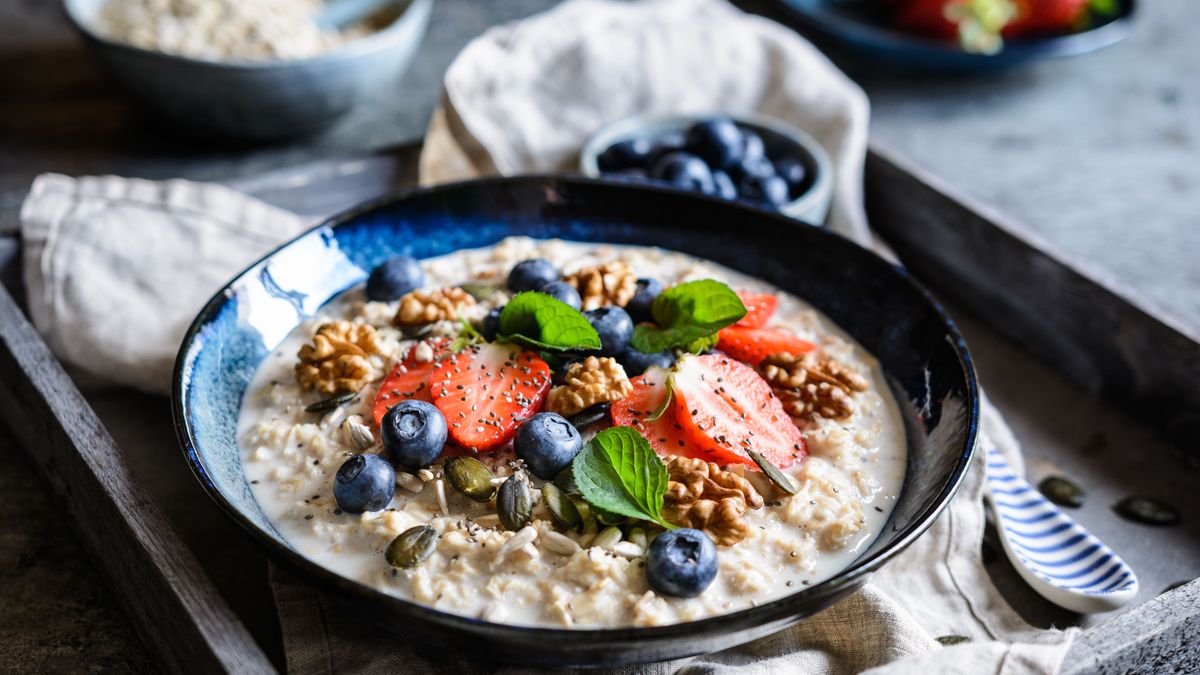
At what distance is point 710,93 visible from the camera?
2.94 m

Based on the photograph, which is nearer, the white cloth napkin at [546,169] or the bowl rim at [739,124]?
the white cloth napkin at [546,169]

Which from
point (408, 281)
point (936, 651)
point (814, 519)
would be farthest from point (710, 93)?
point (936, 651)

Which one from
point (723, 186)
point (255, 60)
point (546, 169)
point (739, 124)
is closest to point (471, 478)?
point (723, 186)

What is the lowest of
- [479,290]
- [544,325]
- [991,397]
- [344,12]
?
[991,397]

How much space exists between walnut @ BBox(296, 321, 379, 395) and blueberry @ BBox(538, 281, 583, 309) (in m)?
0.31

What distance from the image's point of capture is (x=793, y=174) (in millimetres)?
2607

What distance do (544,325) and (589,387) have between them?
0.15 meters

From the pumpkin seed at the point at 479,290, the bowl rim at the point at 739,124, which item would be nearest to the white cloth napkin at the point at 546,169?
the bowl rim at the point at 739,124

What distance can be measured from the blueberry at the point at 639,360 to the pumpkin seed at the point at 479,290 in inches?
12.8

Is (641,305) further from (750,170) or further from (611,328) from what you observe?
(750,170)

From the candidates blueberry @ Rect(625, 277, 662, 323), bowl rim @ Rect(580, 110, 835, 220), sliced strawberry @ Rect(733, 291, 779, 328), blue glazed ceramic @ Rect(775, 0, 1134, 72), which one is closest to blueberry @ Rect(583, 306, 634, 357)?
blueberry @ Rect(625, 277, 662, 323)

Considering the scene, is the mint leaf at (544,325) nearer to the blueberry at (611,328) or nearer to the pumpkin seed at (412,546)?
the blueberry at (611,328)

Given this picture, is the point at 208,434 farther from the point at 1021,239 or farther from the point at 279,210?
the point at 1021,239

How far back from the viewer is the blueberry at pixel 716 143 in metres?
2.61
